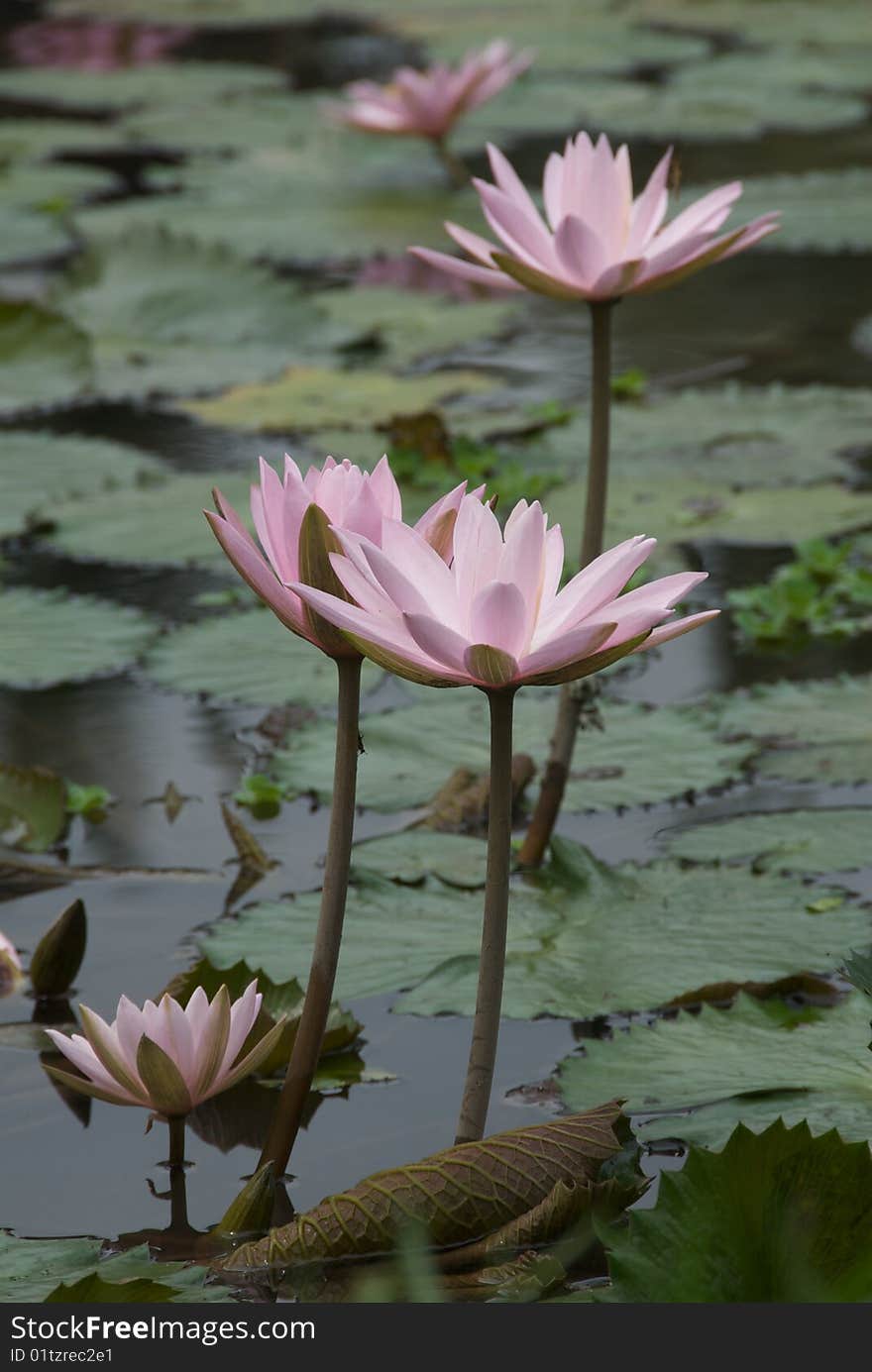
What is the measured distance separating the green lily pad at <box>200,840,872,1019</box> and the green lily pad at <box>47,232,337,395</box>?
208 centimetres

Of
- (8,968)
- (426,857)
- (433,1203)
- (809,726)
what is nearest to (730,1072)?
(433,1203)

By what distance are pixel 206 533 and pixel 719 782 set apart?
1.09 m

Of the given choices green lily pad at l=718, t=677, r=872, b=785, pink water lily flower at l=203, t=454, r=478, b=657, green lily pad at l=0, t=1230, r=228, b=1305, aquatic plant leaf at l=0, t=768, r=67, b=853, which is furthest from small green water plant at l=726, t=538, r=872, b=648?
green lily pad at l=0, t=1230, r=228, b=1305

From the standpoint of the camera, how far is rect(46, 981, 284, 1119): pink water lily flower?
112 cm

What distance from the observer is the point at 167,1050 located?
114cm

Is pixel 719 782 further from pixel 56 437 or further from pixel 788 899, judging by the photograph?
pixel 56 437

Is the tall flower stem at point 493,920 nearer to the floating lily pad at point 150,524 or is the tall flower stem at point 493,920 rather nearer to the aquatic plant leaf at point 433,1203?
the aquatic plant leaf at point 433,1203

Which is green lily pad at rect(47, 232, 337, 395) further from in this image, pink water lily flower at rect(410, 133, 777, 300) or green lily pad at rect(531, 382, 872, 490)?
pink water lily flower at rect(410, 133, 777, 300)

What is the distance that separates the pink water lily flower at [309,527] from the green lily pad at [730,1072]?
42cm

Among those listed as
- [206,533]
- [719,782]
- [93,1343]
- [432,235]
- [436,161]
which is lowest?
[93,1343]

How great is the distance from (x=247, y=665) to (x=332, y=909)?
3.74ft

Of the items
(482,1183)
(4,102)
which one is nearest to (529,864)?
(482,1183)

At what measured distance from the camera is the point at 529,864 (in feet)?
5.60

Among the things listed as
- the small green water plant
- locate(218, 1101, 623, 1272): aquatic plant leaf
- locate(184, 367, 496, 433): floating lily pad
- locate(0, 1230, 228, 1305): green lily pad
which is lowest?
locate(0, 1230, 228, 1305): green lily pad
